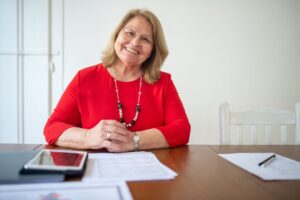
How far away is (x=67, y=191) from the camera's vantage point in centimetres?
45

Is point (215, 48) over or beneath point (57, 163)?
over

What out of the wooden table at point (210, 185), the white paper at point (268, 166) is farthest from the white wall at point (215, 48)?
the wooden table at point (210, 185)

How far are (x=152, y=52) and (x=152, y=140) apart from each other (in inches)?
25.2

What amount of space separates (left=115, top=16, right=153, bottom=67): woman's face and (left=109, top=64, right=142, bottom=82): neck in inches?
1.9

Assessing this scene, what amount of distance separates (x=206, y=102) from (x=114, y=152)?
158 centimetres

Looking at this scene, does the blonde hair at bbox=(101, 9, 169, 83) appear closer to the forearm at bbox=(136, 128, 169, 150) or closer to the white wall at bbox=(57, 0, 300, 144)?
the forearm at bbox=(136, 128, 169, 150)

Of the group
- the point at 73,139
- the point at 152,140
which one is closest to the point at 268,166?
the point at 152,140

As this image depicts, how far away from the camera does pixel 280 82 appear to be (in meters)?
2.32

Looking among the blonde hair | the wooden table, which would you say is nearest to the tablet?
the wooden table

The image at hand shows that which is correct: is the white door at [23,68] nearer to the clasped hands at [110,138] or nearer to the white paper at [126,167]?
the clasped hands at [110,138]

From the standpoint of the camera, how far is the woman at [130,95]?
1.00 meters

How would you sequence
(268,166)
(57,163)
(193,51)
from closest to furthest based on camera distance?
(57,163) → (268,166) → (193,51)

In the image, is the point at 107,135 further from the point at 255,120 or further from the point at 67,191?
the point at 255,120

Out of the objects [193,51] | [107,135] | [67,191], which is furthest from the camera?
[193,51]
